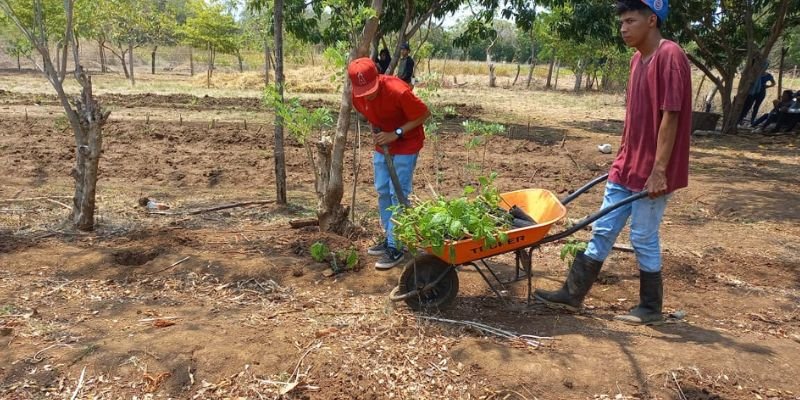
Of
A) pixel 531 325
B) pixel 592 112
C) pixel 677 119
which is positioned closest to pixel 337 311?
pixel 531 325

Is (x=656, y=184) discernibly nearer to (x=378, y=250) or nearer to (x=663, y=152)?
(x=663, y=152)

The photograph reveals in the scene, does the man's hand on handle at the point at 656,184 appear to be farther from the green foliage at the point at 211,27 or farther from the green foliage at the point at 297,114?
the green foliage at the point at 211,27

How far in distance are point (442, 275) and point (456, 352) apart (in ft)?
1.65

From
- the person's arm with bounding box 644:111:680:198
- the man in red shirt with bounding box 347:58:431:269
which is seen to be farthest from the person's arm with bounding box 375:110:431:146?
the person's arm with bounding box 644:111:680:198

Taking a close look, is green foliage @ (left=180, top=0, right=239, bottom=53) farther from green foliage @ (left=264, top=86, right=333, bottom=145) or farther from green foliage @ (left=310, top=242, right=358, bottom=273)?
green foliage @ (left=310, top=242, right=358, bottom=273)

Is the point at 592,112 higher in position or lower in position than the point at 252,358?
higher

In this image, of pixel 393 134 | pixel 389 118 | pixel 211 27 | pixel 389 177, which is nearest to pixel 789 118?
pixel 389 177

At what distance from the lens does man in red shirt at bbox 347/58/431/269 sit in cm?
365

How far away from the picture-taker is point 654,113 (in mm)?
3098

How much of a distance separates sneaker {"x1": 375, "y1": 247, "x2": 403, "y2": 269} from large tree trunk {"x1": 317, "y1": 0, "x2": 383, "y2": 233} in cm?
78

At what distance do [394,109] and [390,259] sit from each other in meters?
1.16

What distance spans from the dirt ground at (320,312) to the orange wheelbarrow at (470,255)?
144 millimetres

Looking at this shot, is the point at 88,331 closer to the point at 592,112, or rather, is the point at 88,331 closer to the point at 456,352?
the point at 456,352

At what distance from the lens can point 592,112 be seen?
18.4 metres
